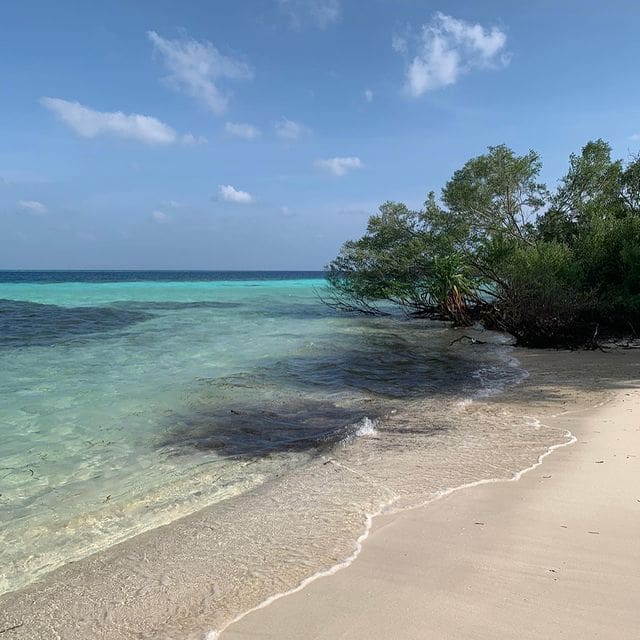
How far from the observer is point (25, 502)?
4.75 m

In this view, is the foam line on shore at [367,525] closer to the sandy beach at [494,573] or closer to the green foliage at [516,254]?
the sandy beach at [494,573]

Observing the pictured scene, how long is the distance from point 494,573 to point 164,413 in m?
5.87

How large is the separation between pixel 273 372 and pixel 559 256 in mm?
9474

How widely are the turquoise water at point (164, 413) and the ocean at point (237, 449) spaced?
0.09 feet

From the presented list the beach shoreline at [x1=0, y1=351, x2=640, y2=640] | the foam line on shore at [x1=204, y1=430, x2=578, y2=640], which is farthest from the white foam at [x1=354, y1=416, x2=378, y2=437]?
the foam line on shore at [x1=204, y1=430, x2=578, y2=640]

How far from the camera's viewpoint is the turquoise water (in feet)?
14.9

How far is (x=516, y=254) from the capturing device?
628 inches

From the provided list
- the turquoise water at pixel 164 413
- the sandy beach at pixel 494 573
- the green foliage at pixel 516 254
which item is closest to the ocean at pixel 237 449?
the turquoise water at pixel 164 413

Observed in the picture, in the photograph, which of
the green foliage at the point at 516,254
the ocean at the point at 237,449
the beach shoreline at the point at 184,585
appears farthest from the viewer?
the green foliage at the point at 516,254

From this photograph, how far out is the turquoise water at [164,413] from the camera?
14.9 ft

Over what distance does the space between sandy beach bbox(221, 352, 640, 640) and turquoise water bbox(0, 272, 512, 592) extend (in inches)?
74.0

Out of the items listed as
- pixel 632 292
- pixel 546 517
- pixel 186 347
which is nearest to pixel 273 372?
pixel 186 347

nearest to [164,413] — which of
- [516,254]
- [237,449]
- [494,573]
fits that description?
[237,449]

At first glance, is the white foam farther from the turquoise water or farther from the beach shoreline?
the beach shoreline
